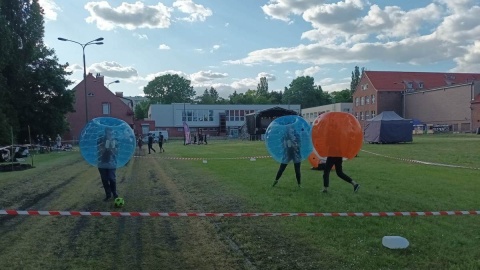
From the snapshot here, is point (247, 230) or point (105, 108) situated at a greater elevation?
point (105, 108)

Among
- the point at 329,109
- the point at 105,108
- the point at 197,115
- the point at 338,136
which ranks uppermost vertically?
the point at 105,108

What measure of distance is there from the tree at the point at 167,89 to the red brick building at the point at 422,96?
64.3 meters

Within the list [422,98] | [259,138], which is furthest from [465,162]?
[422,98]

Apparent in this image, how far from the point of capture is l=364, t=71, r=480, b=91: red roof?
82.5 m

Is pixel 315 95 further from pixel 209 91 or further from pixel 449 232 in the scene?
pixel 449 232

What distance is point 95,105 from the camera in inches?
2734

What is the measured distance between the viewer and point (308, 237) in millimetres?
6730

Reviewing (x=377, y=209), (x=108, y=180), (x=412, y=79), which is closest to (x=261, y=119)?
(x=412, y=79)

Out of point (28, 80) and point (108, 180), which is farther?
point (28, 80)

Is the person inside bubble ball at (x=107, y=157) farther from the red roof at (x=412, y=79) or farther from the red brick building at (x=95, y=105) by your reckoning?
the red roof at (x=412, y=79)

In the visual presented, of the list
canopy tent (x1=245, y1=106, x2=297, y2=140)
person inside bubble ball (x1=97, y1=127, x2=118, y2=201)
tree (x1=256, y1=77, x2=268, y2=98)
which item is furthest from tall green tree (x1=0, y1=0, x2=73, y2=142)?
tree (x1=256, y1=77, x2=268, y2=98)

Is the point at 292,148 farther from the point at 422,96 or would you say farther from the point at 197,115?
the point at 197,115

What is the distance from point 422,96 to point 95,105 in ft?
181

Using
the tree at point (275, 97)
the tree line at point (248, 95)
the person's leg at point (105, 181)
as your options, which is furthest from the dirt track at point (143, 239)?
the tree at point (275, 97)
